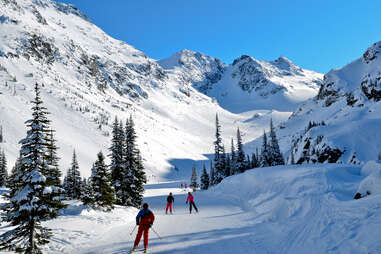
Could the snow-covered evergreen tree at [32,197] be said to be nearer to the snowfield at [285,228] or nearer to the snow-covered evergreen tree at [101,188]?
the snowfield at [285,228]

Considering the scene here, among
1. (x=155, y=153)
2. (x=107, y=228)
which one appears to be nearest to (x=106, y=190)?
(x=107, y=228)

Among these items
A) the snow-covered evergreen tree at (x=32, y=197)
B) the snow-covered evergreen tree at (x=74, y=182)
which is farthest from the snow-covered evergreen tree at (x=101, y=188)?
the snow-covered evergreen tree at (x=74, y=182)

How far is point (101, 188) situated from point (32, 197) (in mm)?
9767

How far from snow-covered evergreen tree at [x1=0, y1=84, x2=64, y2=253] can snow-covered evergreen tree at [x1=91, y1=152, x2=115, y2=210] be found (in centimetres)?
805

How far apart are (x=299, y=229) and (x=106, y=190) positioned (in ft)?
48.8

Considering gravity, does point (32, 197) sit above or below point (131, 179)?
above

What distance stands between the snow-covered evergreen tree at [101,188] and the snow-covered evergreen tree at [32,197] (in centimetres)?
805

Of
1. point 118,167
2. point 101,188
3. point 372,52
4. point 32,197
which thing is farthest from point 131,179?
point 372,52

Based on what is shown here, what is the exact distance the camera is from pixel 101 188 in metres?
18.8

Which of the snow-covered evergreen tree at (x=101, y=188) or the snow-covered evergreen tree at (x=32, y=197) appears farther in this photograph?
the snow-covered evergreen tree at (x=101, y=188)

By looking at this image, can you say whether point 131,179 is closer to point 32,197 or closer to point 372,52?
point 32,197

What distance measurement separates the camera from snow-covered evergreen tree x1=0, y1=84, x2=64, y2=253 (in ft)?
30.0

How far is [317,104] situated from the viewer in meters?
169

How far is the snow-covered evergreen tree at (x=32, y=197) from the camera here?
9141mm
